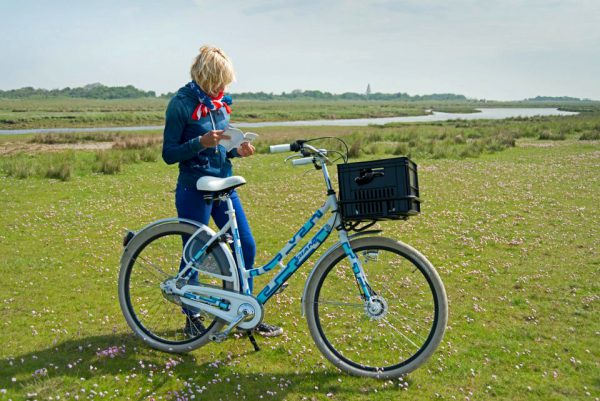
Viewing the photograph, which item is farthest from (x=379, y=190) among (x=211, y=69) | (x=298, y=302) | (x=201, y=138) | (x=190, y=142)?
(x=298, y=302)

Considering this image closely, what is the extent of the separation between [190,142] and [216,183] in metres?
0.45

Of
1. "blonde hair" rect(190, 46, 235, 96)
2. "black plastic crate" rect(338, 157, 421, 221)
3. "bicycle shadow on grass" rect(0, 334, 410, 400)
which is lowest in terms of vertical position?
"bicycle shadow on grass" rect(0, 334, 410, 400)

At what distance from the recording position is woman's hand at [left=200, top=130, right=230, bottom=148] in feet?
14.8

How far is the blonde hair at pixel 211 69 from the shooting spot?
4715mm

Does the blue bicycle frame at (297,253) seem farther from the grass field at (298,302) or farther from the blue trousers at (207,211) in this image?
the grass field at (298,302)

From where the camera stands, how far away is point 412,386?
14.9 ft

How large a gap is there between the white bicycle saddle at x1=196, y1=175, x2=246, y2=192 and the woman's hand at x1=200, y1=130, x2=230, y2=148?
1.08ft

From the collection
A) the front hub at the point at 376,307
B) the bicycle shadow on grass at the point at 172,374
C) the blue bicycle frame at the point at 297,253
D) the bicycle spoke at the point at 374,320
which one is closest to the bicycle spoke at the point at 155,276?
the blue bicycle frame at the point at 297,253

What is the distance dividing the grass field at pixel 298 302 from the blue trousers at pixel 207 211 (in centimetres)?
103

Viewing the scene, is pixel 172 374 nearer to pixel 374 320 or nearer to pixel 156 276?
pixel 156 276

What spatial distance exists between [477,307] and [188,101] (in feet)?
14.3

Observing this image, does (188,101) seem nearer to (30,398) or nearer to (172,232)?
(172,232)

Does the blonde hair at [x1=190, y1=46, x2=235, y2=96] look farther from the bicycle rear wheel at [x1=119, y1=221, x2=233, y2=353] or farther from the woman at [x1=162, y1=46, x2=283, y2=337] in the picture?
the bicycle rear wheel at [x1=119, y1=221, x2=233, y2=353]

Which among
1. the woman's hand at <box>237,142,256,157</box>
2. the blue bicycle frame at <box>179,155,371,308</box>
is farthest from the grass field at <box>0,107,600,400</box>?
the woman's hand at <box>237,142,256,157</box>
